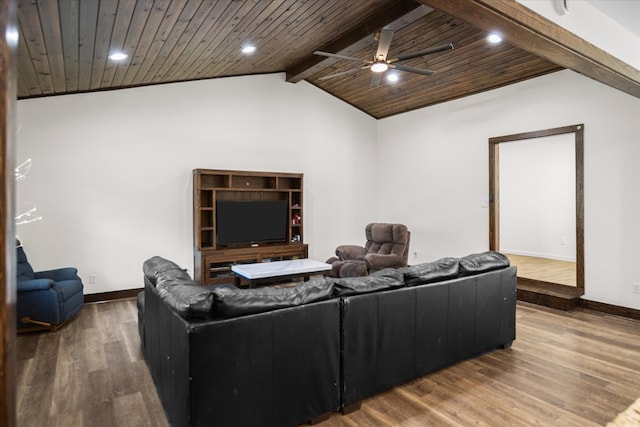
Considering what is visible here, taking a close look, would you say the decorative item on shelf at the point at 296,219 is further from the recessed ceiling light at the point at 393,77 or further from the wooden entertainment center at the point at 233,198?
the recessed ceiling light at the point at 393,77

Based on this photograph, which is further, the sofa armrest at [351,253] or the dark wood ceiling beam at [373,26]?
the sofa armrest at [351,253]

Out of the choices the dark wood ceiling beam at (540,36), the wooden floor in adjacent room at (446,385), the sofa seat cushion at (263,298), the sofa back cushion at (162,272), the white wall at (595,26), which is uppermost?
the white wall at (595,26)

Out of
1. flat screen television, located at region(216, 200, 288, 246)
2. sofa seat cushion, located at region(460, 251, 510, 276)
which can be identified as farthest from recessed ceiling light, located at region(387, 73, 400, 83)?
sofa seat cushion, located at region(460, 251, 510, 276)

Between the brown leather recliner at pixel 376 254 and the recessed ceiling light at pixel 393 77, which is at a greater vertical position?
the recessed ceiling light at pixel 393 77

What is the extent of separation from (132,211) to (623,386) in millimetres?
5763

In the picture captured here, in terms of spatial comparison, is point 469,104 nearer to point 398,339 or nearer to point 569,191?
point 569,191

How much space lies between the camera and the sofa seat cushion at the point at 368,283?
2463 millimetres

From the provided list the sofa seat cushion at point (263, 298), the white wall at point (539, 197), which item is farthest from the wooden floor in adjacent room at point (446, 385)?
the white wall at point (539, 197)

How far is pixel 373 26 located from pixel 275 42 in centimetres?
128

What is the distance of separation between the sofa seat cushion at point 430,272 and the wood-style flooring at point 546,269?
3.50 metres

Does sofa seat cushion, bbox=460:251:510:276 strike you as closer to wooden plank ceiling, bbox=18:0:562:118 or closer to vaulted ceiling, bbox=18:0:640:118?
vaulted ceiling, bbox=18:0:640:118

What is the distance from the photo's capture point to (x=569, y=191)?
764 cm

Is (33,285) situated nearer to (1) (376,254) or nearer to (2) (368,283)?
(2) (368,283)

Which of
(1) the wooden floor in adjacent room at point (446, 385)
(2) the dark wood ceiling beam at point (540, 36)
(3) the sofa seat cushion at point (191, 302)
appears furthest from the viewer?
(1) the wooden floor in adjacent room at point (446, 385)
